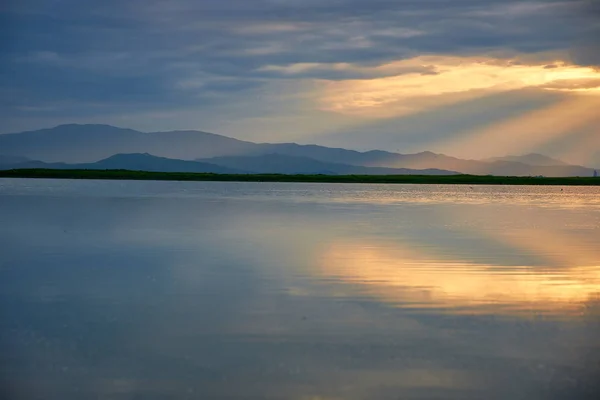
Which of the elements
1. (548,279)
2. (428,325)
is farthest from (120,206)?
(428,325)

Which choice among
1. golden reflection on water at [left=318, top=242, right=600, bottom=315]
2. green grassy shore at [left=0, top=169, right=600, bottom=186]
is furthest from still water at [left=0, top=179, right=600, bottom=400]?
green grassy shore at [left=0, top=169, right=600, bottom=186]

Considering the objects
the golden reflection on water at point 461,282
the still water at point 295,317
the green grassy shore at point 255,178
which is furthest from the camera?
the green grassy shore at point 255,178

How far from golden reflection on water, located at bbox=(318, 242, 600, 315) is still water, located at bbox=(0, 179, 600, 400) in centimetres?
6

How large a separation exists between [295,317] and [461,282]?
209 inches

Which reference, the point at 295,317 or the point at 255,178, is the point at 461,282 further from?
the point at 255,178

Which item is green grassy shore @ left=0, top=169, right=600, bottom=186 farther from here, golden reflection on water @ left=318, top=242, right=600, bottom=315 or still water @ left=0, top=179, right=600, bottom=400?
golden reflection on water @ left=318, top=242, right=600, bottom=315

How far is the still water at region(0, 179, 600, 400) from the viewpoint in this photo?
9.41m

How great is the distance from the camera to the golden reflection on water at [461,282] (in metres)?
14.4

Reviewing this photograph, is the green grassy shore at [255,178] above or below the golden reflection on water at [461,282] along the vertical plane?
above

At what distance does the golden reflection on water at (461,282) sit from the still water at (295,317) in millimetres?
57

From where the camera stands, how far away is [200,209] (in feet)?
140

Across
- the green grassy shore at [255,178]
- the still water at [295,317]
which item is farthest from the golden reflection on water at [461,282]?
the green grassy shore at [255,178]

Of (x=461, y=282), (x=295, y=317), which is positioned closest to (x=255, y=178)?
(x=461, y=282)

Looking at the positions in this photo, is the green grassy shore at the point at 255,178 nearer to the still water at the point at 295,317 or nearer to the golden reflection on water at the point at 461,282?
the still water at the point at 295,317
